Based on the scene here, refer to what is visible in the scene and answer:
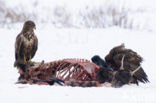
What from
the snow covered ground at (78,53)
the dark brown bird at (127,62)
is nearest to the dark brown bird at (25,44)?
the snow covered ground at (78,53)

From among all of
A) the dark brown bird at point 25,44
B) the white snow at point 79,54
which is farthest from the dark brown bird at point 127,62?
the dark brown bird at point 25,44

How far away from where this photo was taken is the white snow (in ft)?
7.61

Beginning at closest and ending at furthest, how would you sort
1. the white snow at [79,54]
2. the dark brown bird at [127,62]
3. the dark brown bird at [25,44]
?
the white snow at [79,54] → the dark brown bird at [127,62] → the dark brown bird at [25,44]

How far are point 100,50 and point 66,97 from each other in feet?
14.1

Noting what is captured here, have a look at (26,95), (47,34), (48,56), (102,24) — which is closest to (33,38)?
(26,95)

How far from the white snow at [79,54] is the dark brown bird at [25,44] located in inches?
13.5

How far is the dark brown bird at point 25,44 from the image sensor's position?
147 inches

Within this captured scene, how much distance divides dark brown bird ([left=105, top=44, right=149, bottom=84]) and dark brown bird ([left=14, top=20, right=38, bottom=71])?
1.06 metres

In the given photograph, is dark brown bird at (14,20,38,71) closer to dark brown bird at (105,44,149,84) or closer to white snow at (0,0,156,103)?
white snow at (0,0,156,103)

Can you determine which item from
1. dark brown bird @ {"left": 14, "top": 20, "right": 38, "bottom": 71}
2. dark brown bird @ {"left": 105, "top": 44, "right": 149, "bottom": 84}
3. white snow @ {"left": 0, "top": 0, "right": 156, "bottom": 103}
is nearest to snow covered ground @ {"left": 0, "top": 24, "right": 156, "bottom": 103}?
white snow @ {"left": 0, "top": 0, "right": 156, "bottom": 103}

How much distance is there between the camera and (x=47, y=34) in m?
7.74

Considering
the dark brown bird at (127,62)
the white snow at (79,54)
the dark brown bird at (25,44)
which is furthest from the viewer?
the dark brown bird at (25,44)

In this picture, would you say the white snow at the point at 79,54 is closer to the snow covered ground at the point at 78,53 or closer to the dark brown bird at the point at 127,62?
the snow covered ground at the point at 78,53

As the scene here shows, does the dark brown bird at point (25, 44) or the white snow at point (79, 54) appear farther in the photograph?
the dark brown bird at point (25, 44)
